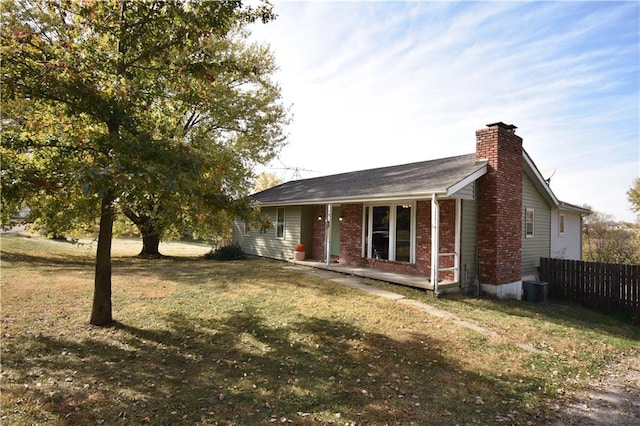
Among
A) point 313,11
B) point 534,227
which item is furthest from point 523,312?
point 313,11

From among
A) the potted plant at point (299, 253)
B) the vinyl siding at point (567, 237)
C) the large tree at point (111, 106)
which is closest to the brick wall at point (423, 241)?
the potted plant at point (299, 253)

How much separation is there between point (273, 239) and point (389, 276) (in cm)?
811

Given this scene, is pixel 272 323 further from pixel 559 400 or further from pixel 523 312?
pixel 523 312

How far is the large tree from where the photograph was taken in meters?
4.97

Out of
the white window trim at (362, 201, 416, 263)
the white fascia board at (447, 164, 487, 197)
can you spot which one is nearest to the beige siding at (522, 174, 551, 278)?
the white fascia board at (447, 164, 487, 197)

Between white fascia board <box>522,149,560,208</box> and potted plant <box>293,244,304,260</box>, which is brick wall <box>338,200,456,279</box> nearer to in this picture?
potted plant <box>293,244,304,260</box>

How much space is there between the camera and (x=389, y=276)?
36.5ft

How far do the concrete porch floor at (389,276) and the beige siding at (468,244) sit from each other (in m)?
0.61

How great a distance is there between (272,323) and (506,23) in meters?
9.36

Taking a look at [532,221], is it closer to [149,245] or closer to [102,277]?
[102,277]

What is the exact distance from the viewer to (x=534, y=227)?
12.7 m

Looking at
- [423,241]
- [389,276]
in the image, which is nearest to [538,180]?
[423,241]

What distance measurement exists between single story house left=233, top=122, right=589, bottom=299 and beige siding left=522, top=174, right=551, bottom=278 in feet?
0.12

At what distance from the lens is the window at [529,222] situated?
12163mm
